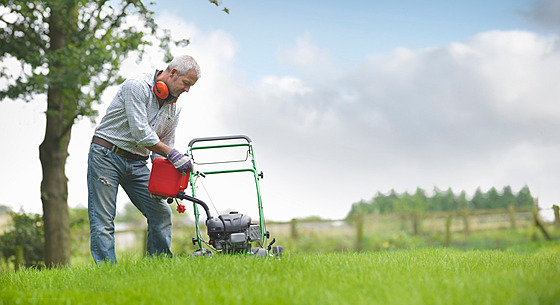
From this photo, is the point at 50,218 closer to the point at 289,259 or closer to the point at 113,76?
the point at 113,76

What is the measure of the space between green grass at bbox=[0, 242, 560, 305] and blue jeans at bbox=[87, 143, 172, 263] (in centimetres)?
31

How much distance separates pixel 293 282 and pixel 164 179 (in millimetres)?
1573

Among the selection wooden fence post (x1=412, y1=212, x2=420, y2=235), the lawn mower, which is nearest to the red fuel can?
the lawn mower

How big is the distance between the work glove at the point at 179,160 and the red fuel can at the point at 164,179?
7 centimetres

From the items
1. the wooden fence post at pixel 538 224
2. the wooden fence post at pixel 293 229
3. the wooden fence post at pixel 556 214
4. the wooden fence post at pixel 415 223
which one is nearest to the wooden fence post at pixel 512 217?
the wooden fence post at pixel 538 224

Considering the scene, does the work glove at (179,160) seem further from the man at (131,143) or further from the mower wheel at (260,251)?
the mower wheel at (260,251)

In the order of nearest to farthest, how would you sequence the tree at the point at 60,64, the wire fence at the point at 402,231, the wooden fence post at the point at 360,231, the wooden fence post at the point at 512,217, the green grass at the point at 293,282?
1. the green grass at the point at 293,282
2. the tree at the point at 60,64
3. the wire fence at the point at 402,231
4. the wooden fence post at the point at 360,231
5. the wooden fence post at the point at 512,217

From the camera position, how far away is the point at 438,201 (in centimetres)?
1630

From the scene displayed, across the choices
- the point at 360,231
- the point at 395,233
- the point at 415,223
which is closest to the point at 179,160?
the point at 360,231

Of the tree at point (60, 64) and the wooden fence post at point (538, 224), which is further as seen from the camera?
the wooden fence post at point (538, 224)

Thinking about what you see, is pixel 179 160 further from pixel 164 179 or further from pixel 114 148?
pixel 114 148

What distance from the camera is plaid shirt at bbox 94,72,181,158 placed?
4.50 meters

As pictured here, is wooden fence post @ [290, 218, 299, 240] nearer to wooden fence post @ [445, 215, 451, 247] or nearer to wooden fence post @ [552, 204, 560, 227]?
wooden fence post @ [445, 215, 451, 247]

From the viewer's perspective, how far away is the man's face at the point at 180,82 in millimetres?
4578
